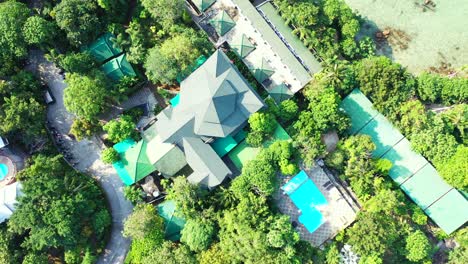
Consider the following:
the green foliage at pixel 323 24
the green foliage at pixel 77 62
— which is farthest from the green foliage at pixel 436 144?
the green foliage at pixel 77 62

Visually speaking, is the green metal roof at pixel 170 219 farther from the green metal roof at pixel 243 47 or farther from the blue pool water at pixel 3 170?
the green metal roof at pixel 243 47

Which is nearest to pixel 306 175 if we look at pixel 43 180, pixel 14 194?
pixel 43 180

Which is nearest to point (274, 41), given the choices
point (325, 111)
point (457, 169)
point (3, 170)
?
point (325, 111)

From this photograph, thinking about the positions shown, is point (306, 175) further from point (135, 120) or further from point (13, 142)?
point (13, 142)

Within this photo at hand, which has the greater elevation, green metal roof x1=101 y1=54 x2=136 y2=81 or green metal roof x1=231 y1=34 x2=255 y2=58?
green metal roof x1=101 y1=54 x2=136 y2=81

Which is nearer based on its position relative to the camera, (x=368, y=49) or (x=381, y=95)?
(x=381, y=95)

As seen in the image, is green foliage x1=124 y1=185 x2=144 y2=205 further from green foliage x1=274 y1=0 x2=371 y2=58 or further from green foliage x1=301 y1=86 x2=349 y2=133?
green foliage x1=274 y1=0 x2=371 y2=58

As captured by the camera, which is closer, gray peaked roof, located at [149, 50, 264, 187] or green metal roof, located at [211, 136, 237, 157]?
gray peaked roof, located at [149, 50, 264, 187]

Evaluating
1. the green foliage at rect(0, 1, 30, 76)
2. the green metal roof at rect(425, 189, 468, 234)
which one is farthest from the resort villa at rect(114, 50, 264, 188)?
the green metal roof at rect(425, 189, 468, 234)
